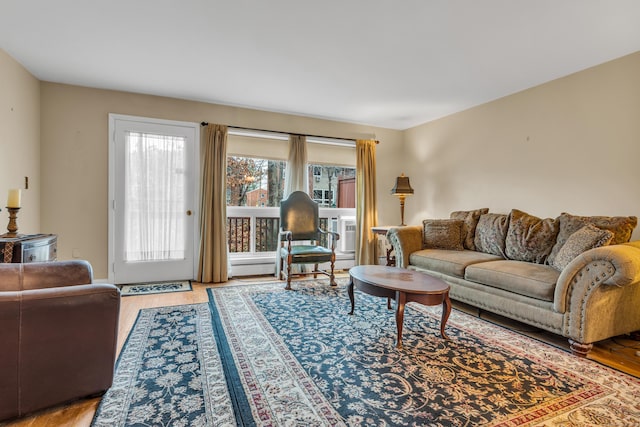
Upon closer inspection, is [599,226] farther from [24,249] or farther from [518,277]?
[24,249]

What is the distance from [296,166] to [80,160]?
264 cm

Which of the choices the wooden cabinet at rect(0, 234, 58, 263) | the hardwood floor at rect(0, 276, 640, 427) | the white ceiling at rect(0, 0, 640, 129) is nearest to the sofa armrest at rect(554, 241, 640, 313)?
the hardwood floor at rect(0, 276, 640, 427)

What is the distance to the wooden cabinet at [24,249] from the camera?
2.23 meters

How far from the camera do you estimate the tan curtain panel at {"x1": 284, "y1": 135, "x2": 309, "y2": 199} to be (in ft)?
15.4

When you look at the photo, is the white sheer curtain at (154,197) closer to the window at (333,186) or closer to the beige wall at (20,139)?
the beige wall at (20,139)

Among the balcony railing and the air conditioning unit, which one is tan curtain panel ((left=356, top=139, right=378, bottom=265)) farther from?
the balcony railing

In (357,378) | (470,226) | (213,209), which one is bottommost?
(357,378)

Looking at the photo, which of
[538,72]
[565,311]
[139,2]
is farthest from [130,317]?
[538,72]

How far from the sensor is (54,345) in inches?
59.6

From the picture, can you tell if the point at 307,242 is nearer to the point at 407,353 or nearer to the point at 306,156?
the point at 306,156

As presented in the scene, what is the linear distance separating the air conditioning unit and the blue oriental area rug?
231 cm

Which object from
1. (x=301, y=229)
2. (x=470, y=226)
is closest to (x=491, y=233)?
(x=470, y=226)

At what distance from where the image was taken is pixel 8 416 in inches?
57.2

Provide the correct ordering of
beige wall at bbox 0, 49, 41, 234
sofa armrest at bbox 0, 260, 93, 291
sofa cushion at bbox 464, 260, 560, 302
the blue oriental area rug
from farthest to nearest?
beige wall at bbox 0, 49, 41, 234 < sofa cushion at bbox 464, 260, 560, 302 < sofa armrest at bbox 0, 260, 93, 291 < the blue oriental area rug
